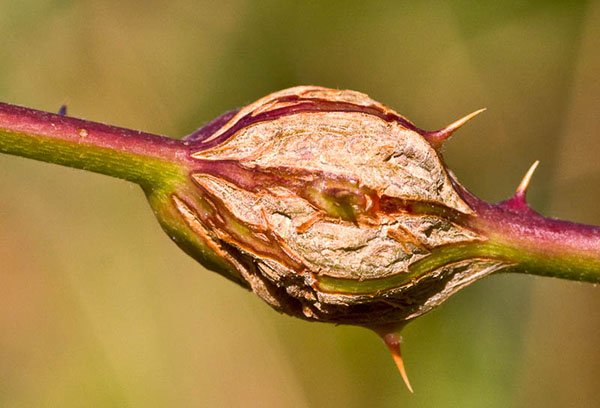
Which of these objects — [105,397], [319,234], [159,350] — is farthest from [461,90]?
[319,234]

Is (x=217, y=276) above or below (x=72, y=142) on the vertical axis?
above

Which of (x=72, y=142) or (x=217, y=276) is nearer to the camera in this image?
(x=72, y=142)

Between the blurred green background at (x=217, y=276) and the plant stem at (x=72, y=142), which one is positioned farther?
the blurred green background at (x=217, y=276)

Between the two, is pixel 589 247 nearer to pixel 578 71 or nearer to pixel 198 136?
pixel 198 136

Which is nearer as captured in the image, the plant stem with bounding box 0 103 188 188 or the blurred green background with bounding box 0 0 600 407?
the plant stem with bounding box 0 103 188 188
